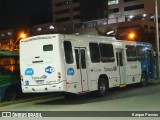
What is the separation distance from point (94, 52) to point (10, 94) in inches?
193

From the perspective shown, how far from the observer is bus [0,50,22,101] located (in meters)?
20.0

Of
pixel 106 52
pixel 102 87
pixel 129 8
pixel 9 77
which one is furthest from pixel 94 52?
pixel 129 8

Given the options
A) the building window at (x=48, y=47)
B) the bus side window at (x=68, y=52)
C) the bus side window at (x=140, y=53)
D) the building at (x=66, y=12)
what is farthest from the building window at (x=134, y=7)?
the building window at (x=48, y=47)

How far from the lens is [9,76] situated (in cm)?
2036

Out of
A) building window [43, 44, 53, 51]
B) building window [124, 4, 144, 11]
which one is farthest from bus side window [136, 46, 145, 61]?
building window [124, 4, 144, 11]

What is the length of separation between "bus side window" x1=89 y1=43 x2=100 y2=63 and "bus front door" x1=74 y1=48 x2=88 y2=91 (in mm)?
849

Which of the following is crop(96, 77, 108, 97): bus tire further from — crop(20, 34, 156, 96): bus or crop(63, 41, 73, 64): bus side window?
crop(63, 41, 73, 64): bus side window

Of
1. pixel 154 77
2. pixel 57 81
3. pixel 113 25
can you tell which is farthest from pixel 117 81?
pixel 113 25

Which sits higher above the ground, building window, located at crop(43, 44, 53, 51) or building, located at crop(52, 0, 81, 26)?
building, located at crop(52, 0, 81, 26)

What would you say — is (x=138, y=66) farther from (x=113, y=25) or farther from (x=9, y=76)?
(x=113, y=25)

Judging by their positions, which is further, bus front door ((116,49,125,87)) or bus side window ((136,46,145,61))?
bus side window ((136,46,145,61))

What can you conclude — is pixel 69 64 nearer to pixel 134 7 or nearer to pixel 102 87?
pixel 102 87

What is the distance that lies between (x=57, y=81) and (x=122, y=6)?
12399 cm

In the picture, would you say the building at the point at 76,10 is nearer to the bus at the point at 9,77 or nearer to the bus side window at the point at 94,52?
the bus at the point at 9,77
